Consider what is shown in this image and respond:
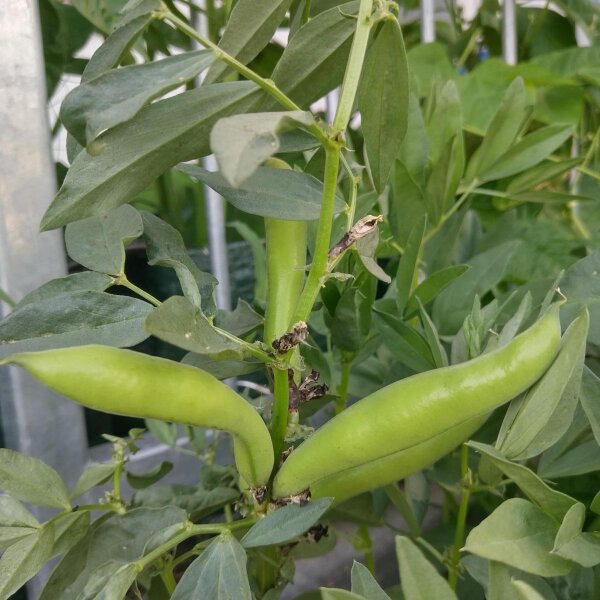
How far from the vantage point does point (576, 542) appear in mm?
250

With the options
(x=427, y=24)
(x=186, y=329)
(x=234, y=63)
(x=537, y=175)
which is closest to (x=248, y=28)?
(x=234, y=63)

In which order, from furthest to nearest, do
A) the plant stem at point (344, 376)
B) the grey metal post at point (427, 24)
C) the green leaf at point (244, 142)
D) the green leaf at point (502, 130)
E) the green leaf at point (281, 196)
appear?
the grey metal post at point (427, 24)
the green leaf at point (502, 130)
the plant stem at point (344, 376)
the green leaf at point (281, 196)
the green leaf at point (244, 142)

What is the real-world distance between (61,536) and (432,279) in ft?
0.76

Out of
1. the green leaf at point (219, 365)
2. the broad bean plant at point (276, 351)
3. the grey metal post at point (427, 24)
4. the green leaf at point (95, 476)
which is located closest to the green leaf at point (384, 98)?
the broad bean plant at point (276, 351)

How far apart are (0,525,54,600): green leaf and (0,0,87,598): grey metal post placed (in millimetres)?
165

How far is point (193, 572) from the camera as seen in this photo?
260mm

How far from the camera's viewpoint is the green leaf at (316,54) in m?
0.28

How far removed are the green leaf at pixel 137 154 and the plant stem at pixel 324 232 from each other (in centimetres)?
5

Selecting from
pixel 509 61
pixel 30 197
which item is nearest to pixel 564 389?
pixel 30 197

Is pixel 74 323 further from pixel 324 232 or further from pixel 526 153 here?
pixel 526 153

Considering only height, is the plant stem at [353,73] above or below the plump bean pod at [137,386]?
above

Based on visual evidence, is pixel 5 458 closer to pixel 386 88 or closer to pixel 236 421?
pixel 236 421

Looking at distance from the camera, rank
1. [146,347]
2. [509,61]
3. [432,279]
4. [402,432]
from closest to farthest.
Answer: [402,432]
[432,279]
[146,347]
[509,61]

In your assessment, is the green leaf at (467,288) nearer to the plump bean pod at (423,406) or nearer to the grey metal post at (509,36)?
the plump bean pod at (423,406)
